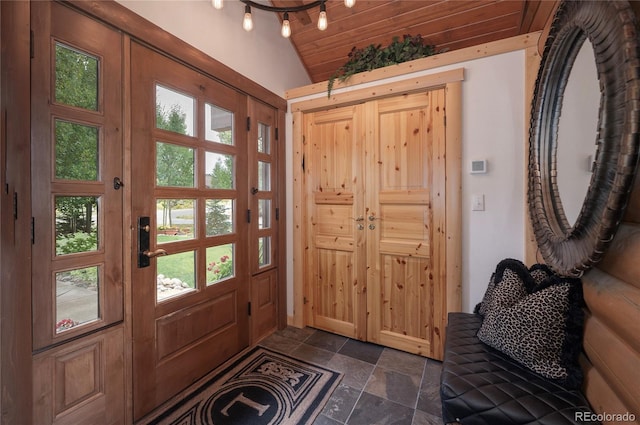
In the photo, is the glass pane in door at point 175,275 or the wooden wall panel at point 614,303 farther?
the glass pane in door at point 175,275

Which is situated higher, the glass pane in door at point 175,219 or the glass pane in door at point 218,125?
the glass pane in door at point 218,125

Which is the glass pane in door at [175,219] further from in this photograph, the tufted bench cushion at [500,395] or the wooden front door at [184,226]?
the tufted bench cushion at [500,395]

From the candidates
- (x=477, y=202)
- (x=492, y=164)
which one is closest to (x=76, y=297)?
(x=477, y=202)

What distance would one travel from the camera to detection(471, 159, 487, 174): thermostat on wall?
1.89 metres

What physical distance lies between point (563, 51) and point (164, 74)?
6.92 feet

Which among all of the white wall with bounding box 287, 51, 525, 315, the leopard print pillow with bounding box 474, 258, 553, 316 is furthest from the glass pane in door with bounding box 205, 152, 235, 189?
the leopard print pillow with bounding box 474, 258, 553, 316

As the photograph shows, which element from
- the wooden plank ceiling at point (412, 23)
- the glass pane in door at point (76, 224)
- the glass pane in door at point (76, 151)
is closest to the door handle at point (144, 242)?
the glass pane in door at point (76, 224)

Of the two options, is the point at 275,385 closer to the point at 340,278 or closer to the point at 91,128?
the point at 340,278

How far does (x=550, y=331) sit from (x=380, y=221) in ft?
4.41

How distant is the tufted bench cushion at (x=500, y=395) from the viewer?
0.95m

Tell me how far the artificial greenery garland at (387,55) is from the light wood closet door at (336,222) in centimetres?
34

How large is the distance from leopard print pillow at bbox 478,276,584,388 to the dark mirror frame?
149 mm

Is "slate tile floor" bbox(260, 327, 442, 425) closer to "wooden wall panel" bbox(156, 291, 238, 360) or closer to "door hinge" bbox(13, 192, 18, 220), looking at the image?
"wooden wall panel" bbox(156, 291, 238, 360)

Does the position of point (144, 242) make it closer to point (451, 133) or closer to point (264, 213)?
point (264, 213)
